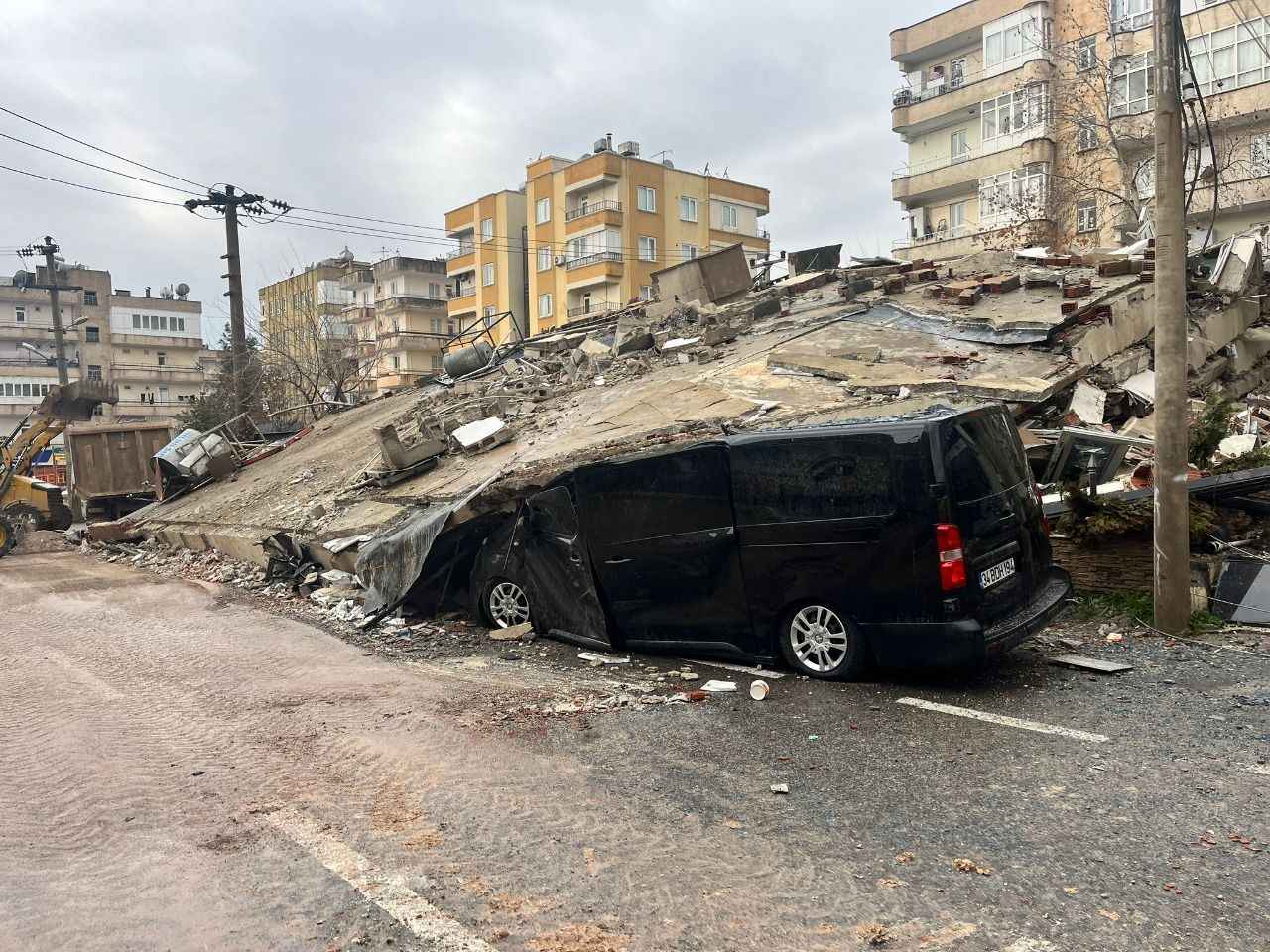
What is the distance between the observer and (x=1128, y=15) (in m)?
32.4

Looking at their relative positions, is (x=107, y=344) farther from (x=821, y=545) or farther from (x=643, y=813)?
(x=643, y=813)

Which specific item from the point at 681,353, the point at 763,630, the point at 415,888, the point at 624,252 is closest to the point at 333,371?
the point at 624,252

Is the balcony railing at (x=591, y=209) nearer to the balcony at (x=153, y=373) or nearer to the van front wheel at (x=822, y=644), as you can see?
the balcony at (x=153, y=373)

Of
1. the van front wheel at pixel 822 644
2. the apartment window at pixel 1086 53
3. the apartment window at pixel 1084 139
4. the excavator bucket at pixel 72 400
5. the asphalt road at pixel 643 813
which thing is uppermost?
the apartment window at pixel 1086 53

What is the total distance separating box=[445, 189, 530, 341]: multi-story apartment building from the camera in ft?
180

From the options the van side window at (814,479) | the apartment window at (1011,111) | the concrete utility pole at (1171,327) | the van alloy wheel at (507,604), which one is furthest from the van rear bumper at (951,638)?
the apartment window at (1011,111)

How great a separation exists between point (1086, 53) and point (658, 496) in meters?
32.6

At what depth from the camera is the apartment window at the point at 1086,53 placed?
3041 centimetres

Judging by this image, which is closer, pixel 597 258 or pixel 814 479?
pixel 814 479

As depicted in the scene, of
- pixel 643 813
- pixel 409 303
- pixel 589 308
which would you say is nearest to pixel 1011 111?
pixel 589 308

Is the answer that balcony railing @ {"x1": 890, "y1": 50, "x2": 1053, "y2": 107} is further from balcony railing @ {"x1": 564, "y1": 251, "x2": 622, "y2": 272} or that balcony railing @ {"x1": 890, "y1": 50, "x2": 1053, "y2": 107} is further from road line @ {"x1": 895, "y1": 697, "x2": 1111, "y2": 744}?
road line @ {"x1": 895, "y1": 697, "x2": 1111, "y2": 744}

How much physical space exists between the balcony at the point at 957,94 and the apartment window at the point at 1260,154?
7030mm

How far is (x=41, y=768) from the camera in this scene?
16.9 ft

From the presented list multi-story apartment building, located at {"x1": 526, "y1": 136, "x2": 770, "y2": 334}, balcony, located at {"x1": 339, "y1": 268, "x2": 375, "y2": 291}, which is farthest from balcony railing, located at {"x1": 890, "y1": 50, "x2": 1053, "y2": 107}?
balcony, located at {"x1": 339, "y1": 268, "x2": 375, "y2": 291}
